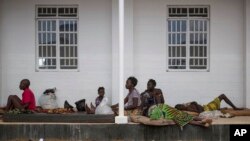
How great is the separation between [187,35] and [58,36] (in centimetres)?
352

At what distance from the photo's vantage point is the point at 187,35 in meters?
12.0

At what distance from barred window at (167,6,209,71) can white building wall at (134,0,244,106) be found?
16cm

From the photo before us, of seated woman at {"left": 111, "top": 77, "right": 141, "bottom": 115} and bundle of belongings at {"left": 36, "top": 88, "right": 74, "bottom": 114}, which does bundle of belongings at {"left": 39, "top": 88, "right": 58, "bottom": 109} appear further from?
seated woman at {"left": 111, "top": 77, "right": 141, "bottom": 115}

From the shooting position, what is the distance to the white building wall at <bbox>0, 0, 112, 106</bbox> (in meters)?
12.0

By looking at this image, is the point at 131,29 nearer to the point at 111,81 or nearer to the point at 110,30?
the point at 110,30

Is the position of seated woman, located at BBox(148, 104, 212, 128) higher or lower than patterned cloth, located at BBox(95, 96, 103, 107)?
lower

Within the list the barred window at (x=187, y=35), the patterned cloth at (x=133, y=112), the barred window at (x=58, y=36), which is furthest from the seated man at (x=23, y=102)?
the barred window at (x=187, y=35)

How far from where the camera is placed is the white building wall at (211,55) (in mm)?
11969

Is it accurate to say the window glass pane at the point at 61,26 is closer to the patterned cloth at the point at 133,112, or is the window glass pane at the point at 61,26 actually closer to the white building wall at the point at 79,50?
the white building wall at the point at 79,50

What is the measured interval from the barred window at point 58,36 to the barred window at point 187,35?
260cm

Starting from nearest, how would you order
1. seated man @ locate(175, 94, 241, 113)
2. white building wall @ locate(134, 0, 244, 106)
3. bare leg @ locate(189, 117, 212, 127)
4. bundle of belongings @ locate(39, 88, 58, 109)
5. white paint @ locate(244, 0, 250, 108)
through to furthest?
bare leg @ locate(189, 117, 212, 127) < seated man @ locate(175, 94, 241, 113) < bundle of belongings @ locate(39, 88, 58, 109) < white paint @ locate(244, 0, 250, 108) < white building wall @ locate(134, 0, 244, 106)

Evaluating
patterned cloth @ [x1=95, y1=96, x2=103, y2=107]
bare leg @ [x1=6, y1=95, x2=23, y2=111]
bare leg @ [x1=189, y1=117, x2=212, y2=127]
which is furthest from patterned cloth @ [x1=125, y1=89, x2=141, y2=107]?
bare leg @ [x1=6, y1=95, x2=23, y2=111]

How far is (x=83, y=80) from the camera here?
12.1m

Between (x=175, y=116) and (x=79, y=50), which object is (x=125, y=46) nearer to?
(x=79, y=50)
